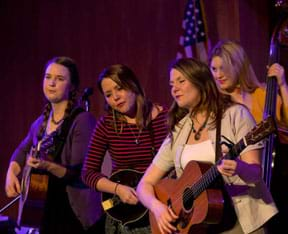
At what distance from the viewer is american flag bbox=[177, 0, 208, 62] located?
15.6 ft

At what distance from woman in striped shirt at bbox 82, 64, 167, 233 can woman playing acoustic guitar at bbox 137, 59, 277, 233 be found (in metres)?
0.24

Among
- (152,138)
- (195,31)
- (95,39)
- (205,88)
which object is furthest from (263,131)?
(95,39)

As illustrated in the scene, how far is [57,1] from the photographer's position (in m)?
5.77

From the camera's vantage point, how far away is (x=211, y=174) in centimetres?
233

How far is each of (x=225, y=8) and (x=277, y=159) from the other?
1718mm

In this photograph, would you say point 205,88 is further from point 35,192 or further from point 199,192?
point 35,192

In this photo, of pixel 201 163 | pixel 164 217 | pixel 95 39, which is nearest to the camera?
pixel 201 163

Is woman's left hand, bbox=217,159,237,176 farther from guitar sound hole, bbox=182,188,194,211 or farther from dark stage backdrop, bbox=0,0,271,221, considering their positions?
dark stage backdrop, bbox=0,0,271,221

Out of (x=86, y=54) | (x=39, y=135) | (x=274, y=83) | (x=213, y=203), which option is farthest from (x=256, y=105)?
(x=86, y=54)

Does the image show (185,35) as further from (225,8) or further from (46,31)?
(46,31)

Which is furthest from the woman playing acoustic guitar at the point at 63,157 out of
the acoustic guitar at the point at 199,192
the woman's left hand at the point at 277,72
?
the woman's left hand at the point at 277,72

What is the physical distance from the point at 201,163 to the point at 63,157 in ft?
4.25

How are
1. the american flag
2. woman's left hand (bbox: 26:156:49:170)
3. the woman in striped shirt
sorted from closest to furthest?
the woman in striped shirt < woman's left hand (bbox: 26:156:49:170) < the american flag

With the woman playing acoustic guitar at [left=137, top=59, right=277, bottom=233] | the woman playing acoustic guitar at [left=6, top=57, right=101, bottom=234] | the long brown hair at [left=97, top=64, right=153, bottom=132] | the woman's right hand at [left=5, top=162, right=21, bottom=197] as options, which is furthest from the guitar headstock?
the woman's right hand at [left=5, top=162, right=21, bottom=197]
